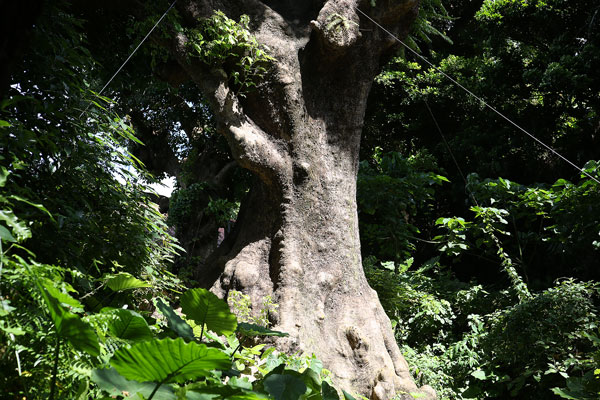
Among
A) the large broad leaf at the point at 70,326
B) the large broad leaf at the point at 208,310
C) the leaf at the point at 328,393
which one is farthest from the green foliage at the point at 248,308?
the large broad leaf at the point at 70,326

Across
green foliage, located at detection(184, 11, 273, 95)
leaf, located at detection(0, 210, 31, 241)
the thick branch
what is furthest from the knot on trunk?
leaf, located at detection(0, 210, 31, 241)

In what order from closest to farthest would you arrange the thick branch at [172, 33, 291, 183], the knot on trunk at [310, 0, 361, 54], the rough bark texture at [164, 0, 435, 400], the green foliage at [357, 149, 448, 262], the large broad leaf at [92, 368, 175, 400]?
1. the large broad leaf at [92, 368, 175, 400]
2. the rough bark texture at [164, 0, 435, 400]
3. the thick branch at [172, 33, 291, 183]
4. the knot on trunk at [310, 0, 361, 54]
5. the green foliage at [357, 149, 448, 262]

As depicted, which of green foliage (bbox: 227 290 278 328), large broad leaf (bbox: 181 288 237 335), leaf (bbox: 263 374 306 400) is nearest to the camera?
leaf (bbox: 263 374 306 400)

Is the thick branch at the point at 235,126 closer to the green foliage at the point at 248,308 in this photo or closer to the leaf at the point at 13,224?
the green foliage at the point at 248,308

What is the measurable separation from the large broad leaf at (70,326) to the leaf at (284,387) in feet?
1.52

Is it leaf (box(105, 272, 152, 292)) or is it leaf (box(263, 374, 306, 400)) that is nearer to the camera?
leaf (box(263, 374, 306, 400))

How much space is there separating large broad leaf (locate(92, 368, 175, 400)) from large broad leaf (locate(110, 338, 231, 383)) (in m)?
0.02

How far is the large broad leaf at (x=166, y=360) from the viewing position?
3.53 ft

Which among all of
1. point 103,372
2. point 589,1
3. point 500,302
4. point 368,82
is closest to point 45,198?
point 103,372

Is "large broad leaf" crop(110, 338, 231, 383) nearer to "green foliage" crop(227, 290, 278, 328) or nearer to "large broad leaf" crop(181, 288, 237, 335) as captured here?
"large broad leaf" crop(181, 288, 237, 335)

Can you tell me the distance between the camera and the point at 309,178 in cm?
430

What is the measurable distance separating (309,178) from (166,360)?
3.28m

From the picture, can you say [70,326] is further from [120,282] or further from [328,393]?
[328,393]

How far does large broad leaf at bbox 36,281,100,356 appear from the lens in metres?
1.10
